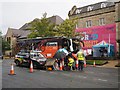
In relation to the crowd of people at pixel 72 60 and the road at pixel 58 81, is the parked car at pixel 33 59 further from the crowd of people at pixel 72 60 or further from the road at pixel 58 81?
the road at pixel 58 81

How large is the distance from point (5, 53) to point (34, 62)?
5809 centimetres

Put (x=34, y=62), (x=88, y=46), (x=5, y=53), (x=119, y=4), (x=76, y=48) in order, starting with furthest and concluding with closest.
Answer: (x=5, y=53)
(x=88, y=46)
(x=119, y=4)
(x=76, y=48)
(x=34, y=62)

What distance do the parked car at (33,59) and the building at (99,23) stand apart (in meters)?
18.5

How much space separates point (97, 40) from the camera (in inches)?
1805

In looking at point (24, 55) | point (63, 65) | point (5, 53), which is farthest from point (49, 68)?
point (5, 53)

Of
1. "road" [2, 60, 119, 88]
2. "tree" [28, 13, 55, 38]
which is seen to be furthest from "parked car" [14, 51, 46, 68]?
"tree" [28, 13, 55, 38]

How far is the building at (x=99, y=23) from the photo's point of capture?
43344 mm

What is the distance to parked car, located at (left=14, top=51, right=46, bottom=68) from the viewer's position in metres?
22.8

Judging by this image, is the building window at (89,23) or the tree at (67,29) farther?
the building window at (89,23)

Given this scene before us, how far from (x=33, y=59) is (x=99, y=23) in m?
29.4

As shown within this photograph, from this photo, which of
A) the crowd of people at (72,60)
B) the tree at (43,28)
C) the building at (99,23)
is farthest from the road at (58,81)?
the tree at (43,28)

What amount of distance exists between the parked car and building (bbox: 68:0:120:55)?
18511 mm

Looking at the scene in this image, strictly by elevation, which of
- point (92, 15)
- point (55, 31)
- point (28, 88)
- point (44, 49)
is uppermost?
point (92, 15)

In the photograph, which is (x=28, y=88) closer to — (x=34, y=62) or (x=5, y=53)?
(x=34, y=62)
